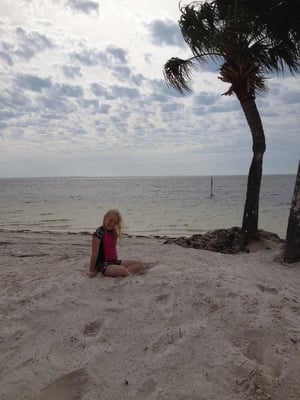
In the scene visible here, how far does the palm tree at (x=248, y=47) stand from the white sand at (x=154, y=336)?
122 inches

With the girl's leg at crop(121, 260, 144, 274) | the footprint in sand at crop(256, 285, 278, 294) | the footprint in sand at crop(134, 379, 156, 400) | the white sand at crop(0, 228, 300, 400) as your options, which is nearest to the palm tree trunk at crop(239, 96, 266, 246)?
the white sand at crop(0, 228, 300, 400)

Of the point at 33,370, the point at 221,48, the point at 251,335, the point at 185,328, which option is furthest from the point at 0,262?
the point at 221,48

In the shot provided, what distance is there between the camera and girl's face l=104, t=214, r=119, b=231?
5.34 metres

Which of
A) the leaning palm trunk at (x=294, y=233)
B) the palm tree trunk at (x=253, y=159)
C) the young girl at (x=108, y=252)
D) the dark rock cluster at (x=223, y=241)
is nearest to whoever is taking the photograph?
the young girl at (x=108, y=252)

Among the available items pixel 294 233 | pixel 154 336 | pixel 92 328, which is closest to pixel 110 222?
pixel 92 328

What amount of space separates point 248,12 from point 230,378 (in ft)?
19.6

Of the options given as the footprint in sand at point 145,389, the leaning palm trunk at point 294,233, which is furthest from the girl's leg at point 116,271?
the leaning palm trunk at point 294,233

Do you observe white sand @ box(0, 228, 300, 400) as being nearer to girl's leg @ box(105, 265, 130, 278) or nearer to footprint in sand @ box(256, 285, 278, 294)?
footprint in sand @ box(256, 285, 278, 294)

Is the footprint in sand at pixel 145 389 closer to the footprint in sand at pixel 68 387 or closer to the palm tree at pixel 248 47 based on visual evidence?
the footprint in sand at pixel 68 387

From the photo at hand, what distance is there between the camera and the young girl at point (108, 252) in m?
5.14

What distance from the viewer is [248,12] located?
6.34m

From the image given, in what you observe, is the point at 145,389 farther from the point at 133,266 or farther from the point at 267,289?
the point at 133,266

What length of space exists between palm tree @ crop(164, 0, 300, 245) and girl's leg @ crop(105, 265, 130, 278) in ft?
11.9

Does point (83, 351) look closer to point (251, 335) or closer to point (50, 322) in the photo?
point (50, 322)
